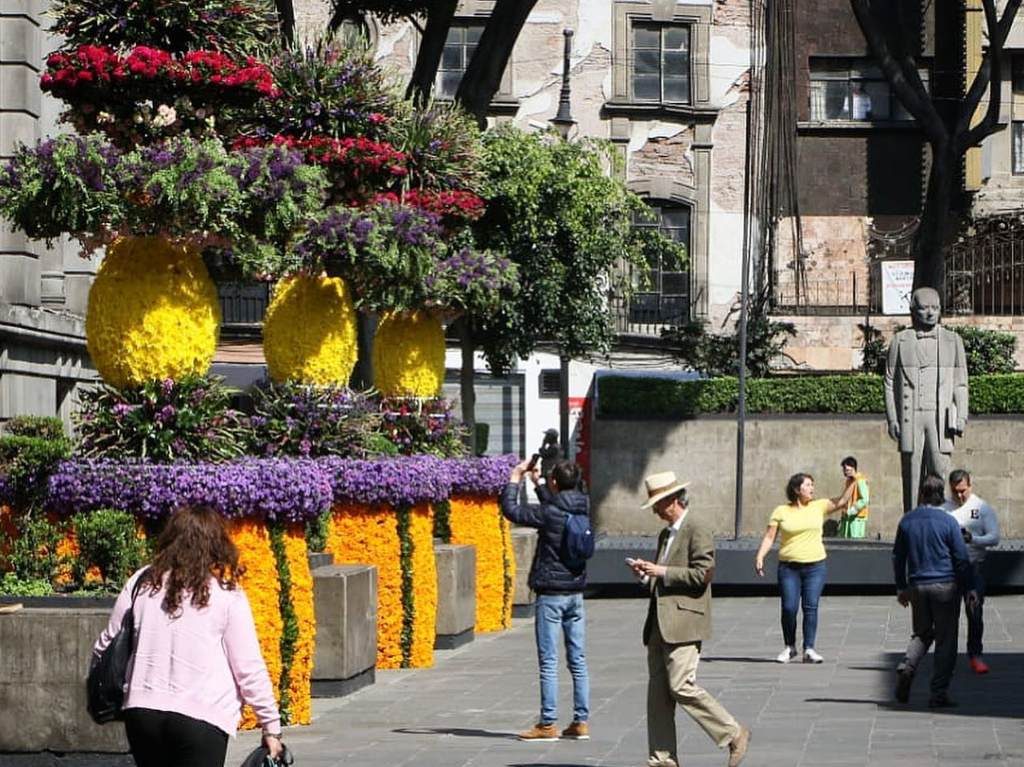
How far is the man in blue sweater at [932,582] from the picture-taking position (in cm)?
1522

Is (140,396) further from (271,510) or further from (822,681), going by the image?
(822,681)

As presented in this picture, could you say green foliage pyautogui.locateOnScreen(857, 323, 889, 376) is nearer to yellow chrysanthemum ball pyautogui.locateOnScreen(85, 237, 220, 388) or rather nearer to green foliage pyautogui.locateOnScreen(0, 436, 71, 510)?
yellow chrysanthemum ball pyautogui.locateOnScreen(85, 237, 220, 388)

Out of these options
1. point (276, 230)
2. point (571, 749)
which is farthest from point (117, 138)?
point (571, 749)

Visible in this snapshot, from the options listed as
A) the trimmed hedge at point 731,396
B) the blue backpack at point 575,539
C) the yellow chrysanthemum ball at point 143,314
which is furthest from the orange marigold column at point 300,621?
the trimmed hedge at point 731,396

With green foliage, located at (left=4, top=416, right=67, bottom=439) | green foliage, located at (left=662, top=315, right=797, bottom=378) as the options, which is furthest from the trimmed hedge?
green foliage, located at (left=4, top=416, right=67, bottom=439)

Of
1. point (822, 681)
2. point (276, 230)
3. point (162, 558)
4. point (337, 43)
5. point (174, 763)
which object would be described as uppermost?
point (337, 43)

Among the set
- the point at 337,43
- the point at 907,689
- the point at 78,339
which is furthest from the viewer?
the point at 78,339

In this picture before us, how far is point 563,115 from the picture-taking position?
109ft

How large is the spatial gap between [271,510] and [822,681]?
527cm

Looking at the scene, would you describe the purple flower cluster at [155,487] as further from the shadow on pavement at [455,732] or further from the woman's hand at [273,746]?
the woman's hand at [273,746]

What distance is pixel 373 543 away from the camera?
17781mm

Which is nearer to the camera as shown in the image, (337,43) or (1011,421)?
(337,43)

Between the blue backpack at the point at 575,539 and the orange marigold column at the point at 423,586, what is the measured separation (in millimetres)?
4393

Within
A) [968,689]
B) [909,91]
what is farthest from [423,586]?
[909,91]
